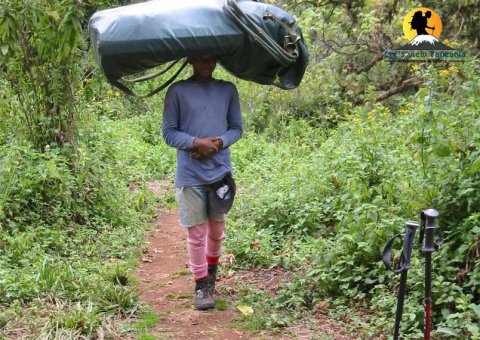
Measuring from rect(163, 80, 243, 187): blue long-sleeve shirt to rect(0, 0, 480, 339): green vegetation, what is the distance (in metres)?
1.04

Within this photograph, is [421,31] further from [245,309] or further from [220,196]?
[245,309]

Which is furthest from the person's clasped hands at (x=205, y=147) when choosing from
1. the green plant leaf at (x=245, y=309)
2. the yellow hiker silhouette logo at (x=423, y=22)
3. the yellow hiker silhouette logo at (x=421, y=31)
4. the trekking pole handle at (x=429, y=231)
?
the yellow hiker silhouette logo at (x=423, y=22)

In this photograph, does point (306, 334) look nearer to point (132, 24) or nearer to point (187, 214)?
point (187, 214)

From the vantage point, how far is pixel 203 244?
4.72 meters

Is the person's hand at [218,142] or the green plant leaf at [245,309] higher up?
the person's hand at [218,142]

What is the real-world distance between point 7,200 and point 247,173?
4450 mm

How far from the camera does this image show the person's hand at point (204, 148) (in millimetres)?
4480

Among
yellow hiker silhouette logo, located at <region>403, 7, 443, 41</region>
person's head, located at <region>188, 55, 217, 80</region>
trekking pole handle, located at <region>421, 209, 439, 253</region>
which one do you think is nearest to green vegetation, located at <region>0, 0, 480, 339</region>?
yellow hiker silhouette logo, located at <region>403, 7, 443, 41</region>

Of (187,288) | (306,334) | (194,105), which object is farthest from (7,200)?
(306,334)

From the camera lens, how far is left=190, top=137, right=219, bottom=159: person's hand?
4480 millimetres

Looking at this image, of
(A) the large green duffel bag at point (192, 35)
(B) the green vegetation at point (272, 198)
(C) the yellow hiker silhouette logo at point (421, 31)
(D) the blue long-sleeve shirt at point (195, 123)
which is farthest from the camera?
(C) the yellow hiker silhouette logo at point (421, 31)

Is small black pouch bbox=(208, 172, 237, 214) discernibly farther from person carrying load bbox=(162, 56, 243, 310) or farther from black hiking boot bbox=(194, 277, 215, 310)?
black hiking boot bbox=(194, 277, 215, 310)

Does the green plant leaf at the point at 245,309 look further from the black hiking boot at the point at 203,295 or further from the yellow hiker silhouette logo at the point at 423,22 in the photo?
the yellow hiker silhouette logo at the point at 423,22

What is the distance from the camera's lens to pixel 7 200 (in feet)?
19.5
